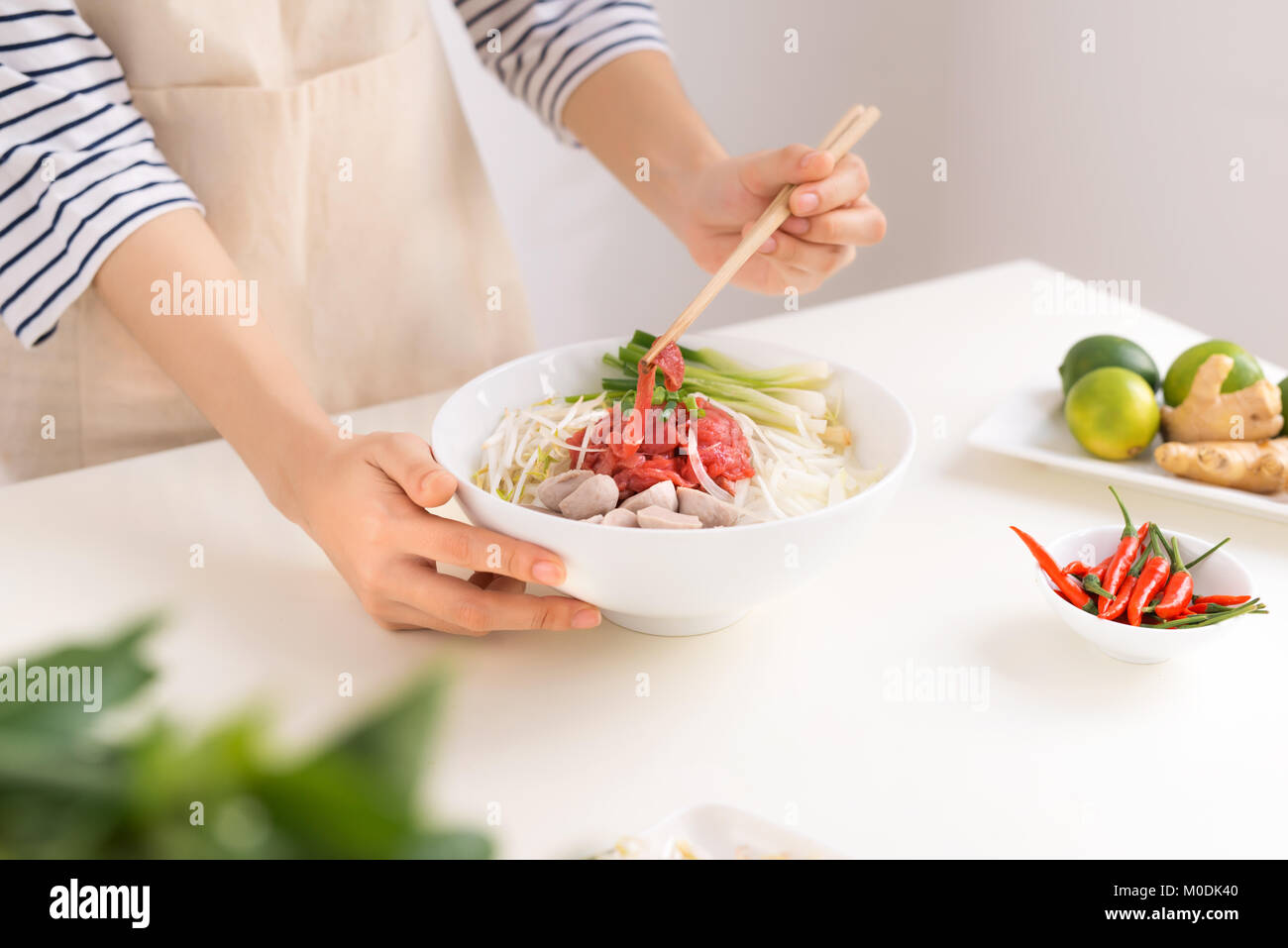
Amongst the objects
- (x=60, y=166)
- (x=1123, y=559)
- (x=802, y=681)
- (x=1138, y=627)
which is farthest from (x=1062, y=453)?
(x=60, y=166)

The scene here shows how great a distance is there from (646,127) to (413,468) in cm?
86

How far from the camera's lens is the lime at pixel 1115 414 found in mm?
1261

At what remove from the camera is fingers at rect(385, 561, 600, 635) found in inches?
37.1

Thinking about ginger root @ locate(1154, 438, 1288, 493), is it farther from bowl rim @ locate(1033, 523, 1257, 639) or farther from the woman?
the woman

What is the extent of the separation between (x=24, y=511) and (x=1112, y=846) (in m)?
1.15

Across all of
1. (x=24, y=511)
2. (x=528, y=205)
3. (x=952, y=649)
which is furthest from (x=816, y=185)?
(x=528, y=205)

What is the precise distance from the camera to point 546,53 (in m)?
1.72

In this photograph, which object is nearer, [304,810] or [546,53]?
[304,810]

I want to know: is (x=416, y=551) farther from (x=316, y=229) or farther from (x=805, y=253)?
(x=316, y=229)

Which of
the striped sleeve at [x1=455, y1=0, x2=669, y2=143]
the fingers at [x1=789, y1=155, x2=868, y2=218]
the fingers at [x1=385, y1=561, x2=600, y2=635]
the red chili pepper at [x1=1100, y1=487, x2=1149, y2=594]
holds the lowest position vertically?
the fingers at [x1=385, y1=561, x2=600, y2=635]

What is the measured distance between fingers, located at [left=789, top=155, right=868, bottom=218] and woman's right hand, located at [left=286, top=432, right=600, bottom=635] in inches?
21.4

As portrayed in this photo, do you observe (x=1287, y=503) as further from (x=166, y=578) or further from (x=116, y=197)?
(x=116, y=197)
